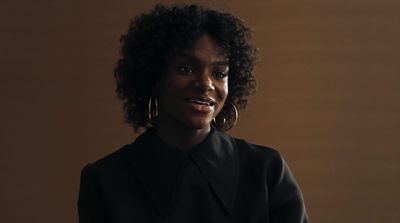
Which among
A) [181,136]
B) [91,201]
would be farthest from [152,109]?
[91,201]

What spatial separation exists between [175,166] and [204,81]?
0.16 meters

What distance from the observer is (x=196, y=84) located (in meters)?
1.05

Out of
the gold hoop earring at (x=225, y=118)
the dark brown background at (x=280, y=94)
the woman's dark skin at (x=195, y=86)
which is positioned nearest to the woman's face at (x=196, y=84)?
the woman's dark skin at (x=195, y=86)

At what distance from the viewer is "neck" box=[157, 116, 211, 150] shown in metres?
1.12

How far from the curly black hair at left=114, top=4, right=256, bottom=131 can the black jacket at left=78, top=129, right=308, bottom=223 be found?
0.32 feet

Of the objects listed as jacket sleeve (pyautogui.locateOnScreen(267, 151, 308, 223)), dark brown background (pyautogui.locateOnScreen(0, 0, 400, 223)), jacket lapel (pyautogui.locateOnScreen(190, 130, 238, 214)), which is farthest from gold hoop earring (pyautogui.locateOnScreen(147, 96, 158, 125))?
dark brown background (pyautogui.locateOnScreen(0, 0, 400, 223))

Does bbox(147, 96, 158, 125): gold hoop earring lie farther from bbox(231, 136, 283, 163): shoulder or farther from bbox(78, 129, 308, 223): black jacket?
bbox(231, 136, 283, 163): shoulder

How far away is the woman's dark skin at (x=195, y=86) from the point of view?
106 centimetres

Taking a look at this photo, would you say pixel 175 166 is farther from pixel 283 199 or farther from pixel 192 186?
pixel 283 199

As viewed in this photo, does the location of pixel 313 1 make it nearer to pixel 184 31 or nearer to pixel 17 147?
pixel 184 31

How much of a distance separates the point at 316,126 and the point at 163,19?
2.10ft

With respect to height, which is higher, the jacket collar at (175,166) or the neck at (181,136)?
the neck at (181,136)

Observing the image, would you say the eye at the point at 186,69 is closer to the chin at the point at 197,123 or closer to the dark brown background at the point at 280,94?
the chin at the point at 197,123

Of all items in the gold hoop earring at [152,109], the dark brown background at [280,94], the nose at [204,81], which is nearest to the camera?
the nose at [204,81]
